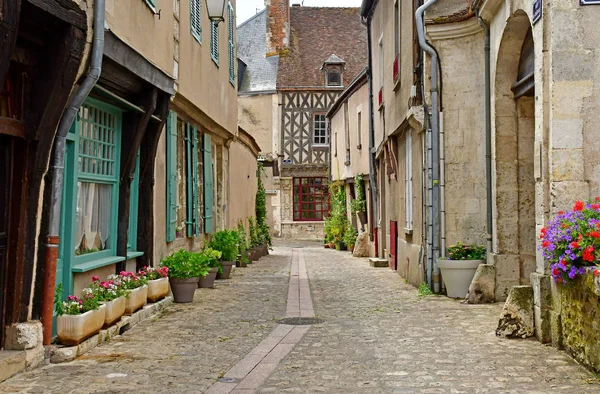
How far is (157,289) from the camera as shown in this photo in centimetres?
809

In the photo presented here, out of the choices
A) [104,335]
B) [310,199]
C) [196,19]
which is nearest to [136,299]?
[104,335]

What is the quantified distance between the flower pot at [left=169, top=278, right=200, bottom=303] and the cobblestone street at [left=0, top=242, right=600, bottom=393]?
0.58 ft

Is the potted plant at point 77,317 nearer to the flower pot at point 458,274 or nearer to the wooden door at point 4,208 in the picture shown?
the wooden door at point 4,208

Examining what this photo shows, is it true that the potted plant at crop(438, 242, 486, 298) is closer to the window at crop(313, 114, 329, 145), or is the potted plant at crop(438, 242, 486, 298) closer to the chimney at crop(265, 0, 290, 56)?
the window at crop(313, 114, 329, 145)

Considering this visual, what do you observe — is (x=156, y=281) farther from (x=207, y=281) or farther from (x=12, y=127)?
(x=12, y=127)

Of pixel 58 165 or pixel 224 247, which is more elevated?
pixel 58 165

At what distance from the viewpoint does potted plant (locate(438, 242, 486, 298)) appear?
30.5 ft

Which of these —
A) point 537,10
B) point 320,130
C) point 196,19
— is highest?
point 320,130

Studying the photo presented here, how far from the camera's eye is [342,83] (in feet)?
103

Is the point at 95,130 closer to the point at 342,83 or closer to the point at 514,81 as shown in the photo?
the point at 514,81

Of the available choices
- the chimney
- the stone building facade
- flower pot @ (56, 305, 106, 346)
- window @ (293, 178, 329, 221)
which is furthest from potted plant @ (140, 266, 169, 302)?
the chimney

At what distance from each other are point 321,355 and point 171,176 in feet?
15.5

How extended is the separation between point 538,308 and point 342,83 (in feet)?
85.3

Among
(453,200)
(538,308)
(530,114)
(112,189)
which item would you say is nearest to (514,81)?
(530,114)
